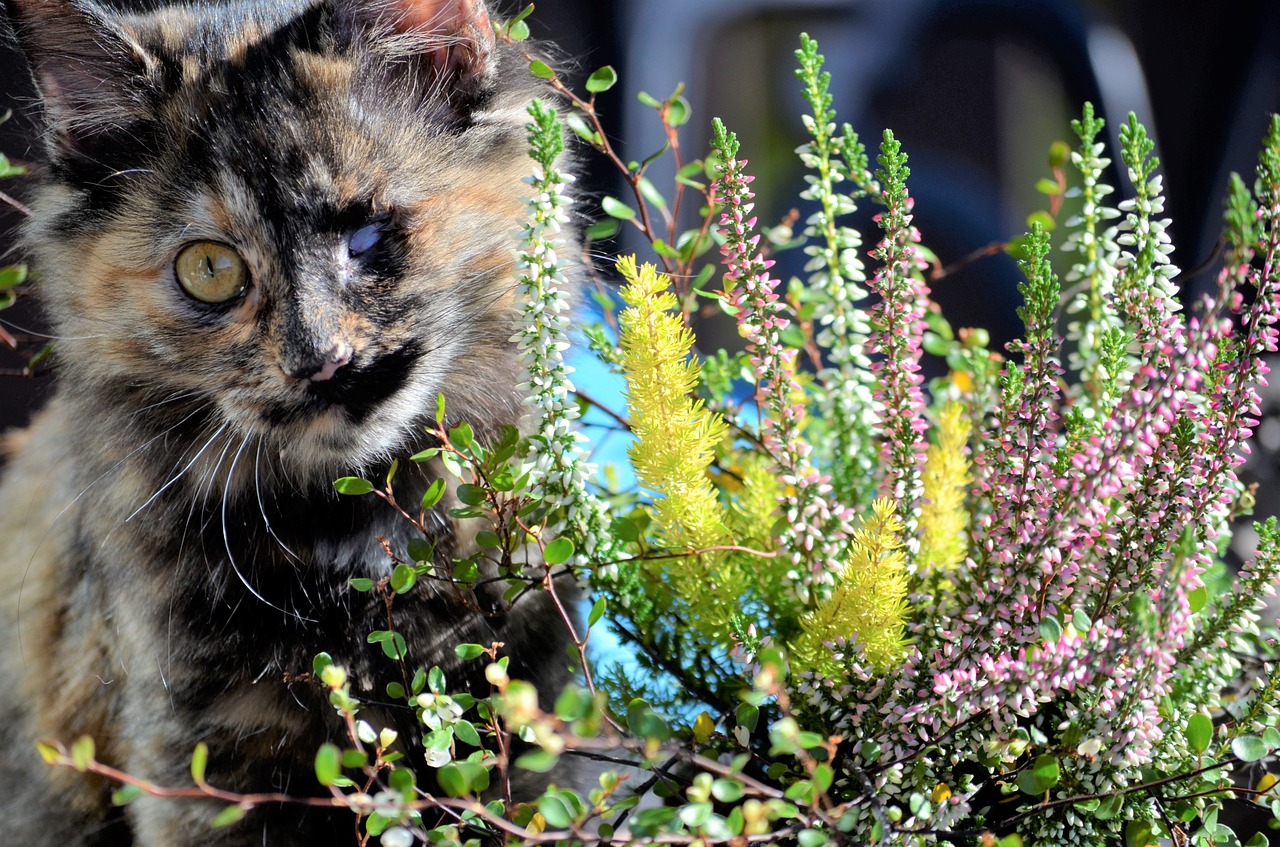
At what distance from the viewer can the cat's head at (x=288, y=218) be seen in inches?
34.4

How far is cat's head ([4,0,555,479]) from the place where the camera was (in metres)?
0.87

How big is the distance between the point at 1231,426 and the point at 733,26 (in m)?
1.50

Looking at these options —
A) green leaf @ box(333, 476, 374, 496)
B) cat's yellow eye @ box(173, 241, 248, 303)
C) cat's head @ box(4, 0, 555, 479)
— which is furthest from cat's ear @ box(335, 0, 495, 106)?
green leaf @ box(333, 476, 374, 496)

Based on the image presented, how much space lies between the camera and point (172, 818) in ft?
Result: 3.24

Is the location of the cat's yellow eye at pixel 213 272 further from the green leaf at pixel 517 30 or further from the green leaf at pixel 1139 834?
the green leaf at pixel 1139 834

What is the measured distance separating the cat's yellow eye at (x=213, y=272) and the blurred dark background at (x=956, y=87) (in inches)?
33.7

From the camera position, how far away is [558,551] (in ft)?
2.19

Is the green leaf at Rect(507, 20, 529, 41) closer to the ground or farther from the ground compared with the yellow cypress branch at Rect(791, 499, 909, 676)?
farther from the ground

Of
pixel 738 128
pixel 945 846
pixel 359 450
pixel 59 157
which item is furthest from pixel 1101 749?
pixel 738 128

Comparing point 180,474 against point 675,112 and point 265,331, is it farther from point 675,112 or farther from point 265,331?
point 675,112

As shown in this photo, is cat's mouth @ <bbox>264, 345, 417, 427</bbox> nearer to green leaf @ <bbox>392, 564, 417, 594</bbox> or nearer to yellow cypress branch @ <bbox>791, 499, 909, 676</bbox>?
green leaf @ <bbox>392, 564, 417, 594</bbox>

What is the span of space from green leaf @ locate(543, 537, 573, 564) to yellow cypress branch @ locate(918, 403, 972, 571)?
0.91 feet

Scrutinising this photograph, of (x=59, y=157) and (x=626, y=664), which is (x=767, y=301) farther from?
(x=59, y=157)

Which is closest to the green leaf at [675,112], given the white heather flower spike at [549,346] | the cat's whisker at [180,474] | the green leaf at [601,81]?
the green leaf at [601,81]
